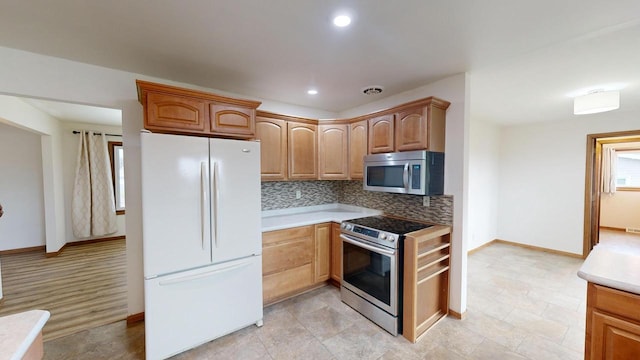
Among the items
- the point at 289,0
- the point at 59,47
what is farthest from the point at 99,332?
the point at 289,0

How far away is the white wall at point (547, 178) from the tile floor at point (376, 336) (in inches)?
71.5

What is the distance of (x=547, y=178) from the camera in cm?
457

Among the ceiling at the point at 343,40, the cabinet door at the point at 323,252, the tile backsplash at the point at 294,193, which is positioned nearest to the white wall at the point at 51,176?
the ceiling at the point at 343,40

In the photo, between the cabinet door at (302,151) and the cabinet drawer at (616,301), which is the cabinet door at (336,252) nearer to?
the cabinet door at (302,151)

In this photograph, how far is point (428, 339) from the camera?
7.17 feet

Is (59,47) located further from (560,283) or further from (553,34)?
(560,283)

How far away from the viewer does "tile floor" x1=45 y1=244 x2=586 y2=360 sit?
202 centimetres

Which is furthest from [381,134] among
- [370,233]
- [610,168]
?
[610,168]

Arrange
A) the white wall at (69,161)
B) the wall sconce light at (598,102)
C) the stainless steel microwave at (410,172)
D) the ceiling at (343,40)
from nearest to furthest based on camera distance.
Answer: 1. the ceiling at (343,40)
2. the stainless steel microwave at (410,172)
3. the wall sconce light at (598,102)
4. the white wall at (69,161)

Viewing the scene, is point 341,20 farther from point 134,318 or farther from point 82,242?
point 82,242

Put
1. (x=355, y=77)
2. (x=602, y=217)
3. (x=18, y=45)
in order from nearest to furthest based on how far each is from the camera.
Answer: (x=18, y=45), (x=355, y=77), (x=602, y=217)

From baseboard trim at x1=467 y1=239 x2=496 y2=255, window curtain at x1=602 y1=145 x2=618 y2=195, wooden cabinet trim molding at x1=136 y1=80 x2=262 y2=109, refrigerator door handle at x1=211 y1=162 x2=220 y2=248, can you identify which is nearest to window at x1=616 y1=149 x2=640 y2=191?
window curtain at x1=602 y1=145 x2=618 y2=195

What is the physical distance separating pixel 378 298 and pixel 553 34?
2.56 metres

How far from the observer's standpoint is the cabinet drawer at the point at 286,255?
8.63 ft
